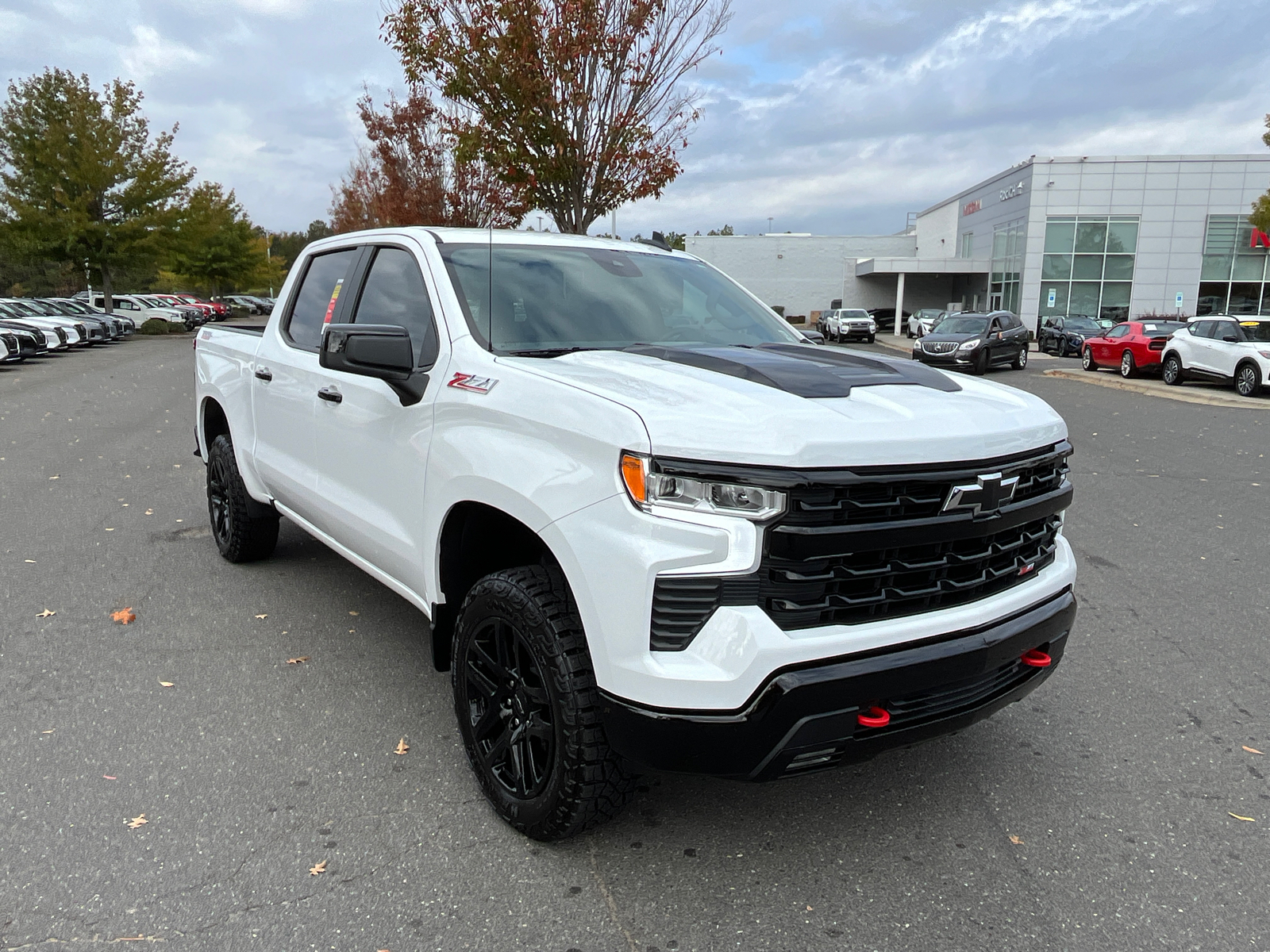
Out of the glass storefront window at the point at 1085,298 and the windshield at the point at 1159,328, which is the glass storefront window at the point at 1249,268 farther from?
the windshield at the point at 1159,328

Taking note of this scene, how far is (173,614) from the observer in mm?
4867

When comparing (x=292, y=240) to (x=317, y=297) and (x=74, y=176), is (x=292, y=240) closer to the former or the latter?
(x=74, y=176)

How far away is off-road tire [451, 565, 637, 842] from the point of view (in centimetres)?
255

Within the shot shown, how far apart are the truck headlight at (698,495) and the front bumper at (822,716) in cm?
41

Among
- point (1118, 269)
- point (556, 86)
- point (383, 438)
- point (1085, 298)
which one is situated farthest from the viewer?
point (1085, 298)

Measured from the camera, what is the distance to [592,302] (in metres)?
3.67

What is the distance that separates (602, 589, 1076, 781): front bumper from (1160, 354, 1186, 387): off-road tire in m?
20.6

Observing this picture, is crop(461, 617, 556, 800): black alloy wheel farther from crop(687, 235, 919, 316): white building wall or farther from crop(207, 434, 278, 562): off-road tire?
crop(687, 235, 919, 316): white building wall

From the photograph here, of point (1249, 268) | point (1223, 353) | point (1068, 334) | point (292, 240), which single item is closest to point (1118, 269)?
point (1249, 268)

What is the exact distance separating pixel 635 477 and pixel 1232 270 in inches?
1981

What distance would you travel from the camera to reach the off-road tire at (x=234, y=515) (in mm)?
5336

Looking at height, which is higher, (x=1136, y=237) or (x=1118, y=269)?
(x=1136, y=237)

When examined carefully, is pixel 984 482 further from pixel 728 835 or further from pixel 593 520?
pixel 728 835

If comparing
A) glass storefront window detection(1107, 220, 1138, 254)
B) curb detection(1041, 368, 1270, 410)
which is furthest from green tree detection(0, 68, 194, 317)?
glass storefront window detection(1107, 220, 1138, 254)
